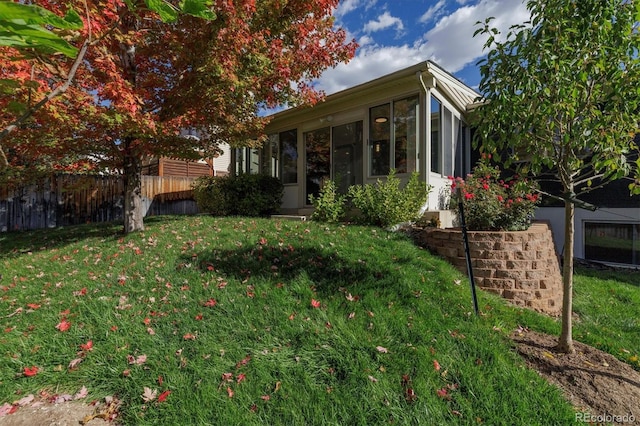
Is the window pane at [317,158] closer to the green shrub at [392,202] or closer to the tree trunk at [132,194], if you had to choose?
the green shrub at [392,202]

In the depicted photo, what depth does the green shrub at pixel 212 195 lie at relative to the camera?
969cm

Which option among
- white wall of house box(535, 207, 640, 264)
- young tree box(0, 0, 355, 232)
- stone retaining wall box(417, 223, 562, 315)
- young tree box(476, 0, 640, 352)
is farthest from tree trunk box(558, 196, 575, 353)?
white wall of house box(535, 207, 640, 264)

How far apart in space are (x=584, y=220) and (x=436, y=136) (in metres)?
4.68

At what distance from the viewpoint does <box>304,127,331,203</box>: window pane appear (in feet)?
29.9

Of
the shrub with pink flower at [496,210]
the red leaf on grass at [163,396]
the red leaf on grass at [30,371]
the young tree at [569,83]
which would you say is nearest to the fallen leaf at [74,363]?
the red leaf on grass at [30,371]

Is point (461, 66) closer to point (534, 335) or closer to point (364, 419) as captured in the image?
point (534, 335)

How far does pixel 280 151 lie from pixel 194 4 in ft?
32.2

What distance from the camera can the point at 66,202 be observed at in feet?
34.0

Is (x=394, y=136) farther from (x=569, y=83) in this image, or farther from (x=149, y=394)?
(x=149, y=394)

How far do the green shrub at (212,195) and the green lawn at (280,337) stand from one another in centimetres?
471

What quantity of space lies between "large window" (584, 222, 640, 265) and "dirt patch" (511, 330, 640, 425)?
6698 millimetres

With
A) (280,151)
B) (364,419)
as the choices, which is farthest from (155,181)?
(364,419)

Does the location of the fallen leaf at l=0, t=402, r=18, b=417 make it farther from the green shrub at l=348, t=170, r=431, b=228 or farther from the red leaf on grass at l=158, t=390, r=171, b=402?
the green shrub at l=348, t=170, r=431, b=228

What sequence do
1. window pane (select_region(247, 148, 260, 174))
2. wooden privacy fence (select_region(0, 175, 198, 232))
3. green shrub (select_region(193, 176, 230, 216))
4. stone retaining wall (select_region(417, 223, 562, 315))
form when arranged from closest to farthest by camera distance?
stone retaining wall (select_region(417, 223, 562, 315)) < wooden privacy fence (select_region(0, 175, 198, 232)) < green shrub (select_region(193, 176, 230, 216)) < window pane (select_region(247, 148, 260, 174))
